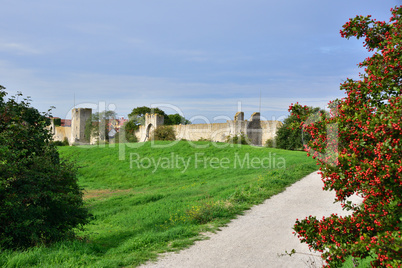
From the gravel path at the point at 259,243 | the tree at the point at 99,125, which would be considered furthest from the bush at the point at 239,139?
the tree at the point at 99,125

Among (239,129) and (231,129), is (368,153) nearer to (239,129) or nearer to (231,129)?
Result: (239,129)

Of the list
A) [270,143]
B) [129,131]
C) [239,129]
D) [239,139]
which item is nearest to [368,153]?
[239,139]

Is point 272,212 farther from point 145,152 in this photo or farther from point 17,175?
point 145,152

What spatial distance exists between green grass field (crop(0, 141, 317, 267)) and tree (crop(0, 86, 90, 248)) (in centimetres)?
64

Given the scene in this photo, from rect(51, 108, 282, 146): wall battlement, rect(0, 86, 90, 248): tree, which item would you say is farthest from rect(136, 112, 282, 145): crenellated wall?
rect(0, 86, 90, 248): tree

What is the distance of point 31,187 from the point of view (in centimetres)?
779

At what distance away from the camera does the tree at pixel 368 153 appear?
364 cm

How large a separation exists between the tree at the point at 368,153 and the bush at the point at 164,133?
1538 inches

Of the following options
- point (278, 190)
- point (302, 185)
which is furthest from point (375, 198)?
point (302, 185)

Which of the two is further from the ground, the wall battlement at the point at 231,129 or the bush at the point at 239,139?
the wall battlement at the point at 231,129

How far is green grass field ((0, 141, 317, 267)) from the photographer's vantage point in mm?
6766

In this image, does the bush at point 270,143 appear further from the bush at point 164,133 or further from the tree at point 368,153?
the tree at point 368,153

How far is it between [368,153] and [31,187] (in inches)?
284

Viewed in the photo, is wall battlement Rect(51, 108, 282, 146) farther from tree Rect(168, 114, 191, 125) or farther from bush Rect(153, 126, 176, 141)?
tree Rect(168, 114, 191, 125)
